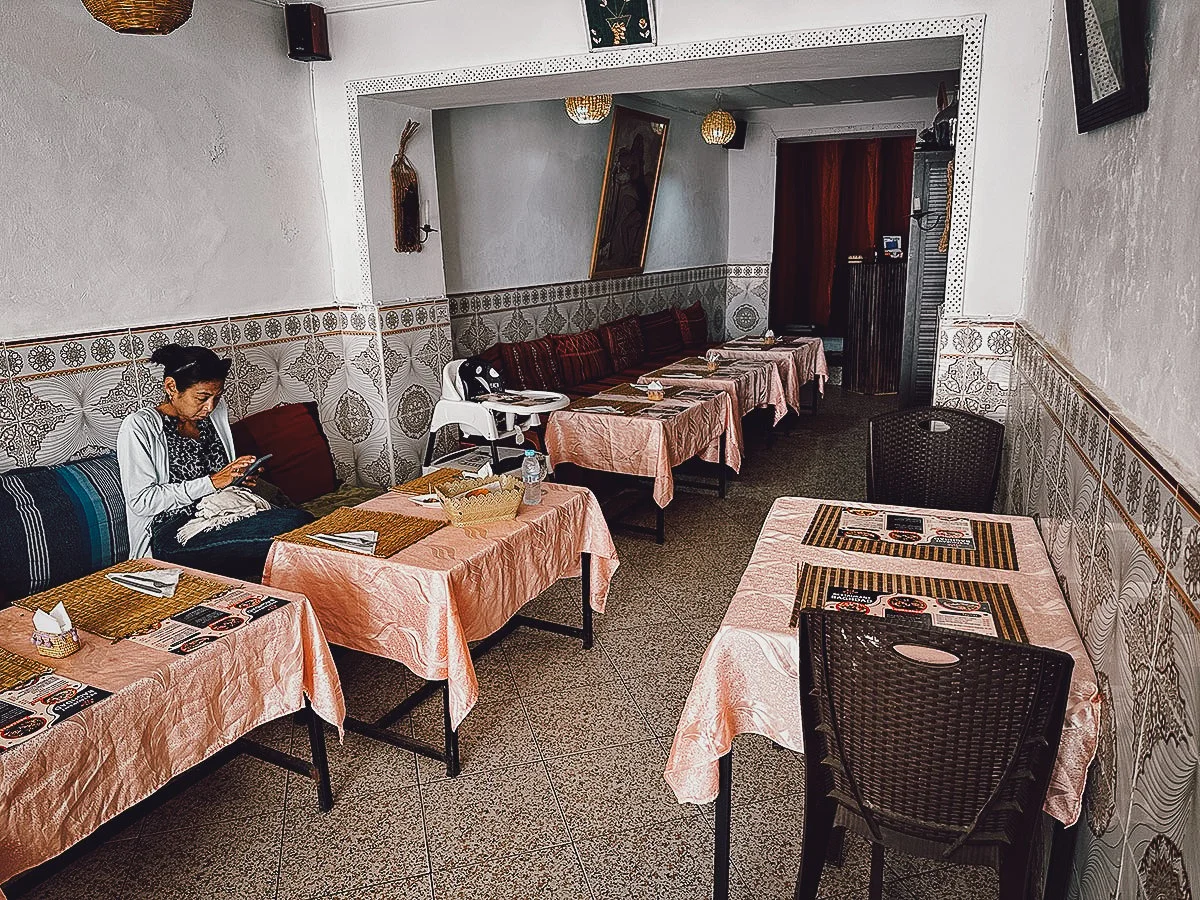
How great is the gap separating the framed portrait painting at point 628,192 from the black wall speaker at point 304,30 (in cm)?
336

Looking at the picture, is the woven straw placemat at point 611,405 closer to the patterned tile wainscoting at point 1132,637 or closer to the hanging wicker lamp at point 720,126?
the patterned tile wainscoting at point 1132,637

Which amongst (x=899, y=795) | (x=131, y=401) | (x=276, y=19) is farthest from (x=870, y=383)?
(x=899, y=795)

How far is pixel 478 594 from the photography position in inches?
104

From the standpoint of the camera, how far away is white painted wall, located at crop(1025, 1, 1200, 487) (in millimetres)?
1326

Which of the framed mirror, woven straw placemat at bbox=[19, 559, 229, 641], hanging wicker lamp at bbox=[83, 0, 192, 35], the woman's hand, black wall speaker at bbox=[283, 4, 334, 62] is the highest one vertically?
black wall speaker at bbox=[283, 4, 334, 62]

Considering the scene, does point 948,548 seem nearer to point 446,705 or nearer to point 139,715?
point 446,705

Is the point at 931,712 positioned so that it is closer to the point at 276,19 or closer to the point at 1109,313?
the point at 1109,313

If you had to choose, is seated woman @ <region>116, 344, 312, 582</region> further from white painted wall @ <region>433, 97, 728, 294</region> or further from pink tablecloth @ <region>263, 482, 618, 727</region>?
white painted wall @ <region>433, 97, 728, 294</region>

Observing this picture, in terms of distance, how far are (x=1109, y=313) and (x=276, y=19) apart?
14.6 feet

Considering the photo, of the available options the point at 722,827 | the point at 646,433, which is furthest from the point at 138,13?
the point at 722,827

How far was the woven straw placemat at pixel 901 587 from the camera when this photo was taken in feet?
6.51

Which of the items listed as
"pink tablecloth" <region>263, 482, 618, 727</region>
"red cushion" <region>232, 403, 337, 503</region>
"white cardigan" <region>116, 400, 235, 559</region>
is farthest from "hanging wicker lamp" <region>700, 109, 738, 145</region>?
"white cardigan" <region>116, 400, 235, 559</region>

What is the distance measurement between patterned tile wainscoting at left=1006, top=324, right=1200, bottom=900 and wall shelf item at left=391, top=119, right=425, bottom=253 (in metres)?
3.93

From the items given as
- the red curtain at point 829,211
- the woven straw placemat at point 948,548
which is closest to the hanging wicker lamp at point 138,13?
the woven straw placemat at point 948,548
